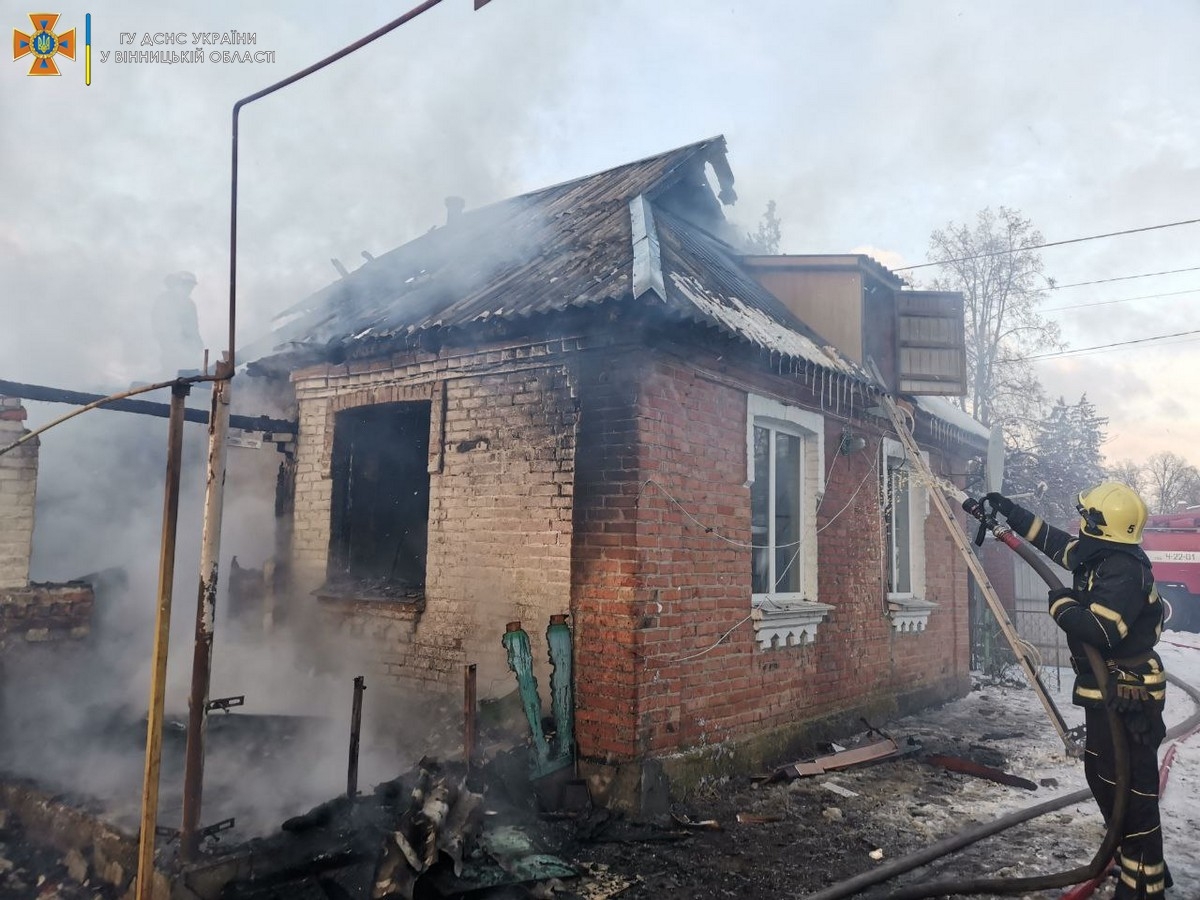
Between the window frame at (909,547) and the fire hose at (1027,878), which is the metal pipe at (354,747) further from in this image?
the window frame at (909,547)

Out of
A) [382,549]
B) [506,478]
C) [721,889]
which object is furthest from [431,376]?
[721,889]

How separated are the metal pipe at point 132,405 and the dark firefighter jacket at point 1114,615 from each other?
19.4 feet

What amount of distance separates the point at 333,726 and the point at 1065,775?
6154 mm

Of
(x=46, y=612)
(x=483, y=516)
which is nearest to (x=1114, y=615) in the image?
(x=483, y=516)

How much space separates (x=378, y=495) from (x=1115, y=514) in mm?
5881

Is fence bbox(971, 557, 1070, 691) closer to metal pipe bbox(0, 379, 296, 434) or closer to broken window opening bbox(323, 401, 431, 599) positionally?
broken window opening bbox(323, 401, 431, 599)

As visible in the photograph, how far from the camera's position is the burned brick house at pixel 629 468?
562 centimetres

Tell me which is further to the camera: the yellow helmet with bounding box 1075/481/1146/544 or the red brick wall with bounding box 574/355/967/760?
the red brick wall with bounding box 574/355/967/760

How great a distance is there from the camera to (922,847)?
193 inches

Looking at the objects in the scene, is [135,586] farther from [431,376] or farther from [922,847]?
[922,847]

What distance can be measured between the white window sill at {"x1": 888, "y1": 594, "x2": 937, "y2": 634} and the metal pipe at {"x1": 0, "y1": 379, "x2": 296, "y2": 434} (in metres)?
6.70

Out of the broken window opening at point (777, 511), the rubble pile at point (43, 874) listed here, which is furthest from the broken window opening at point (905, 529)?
the rubble pile at point (43, 874)

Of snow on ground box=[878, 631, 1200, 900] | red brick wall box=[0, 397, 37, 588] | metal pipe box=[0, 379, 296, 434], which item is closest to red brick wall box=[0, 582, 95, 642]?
red brick wall box=[0, 397, 37, 588]

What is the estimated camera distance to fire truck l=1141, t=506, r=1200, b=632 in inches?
764
